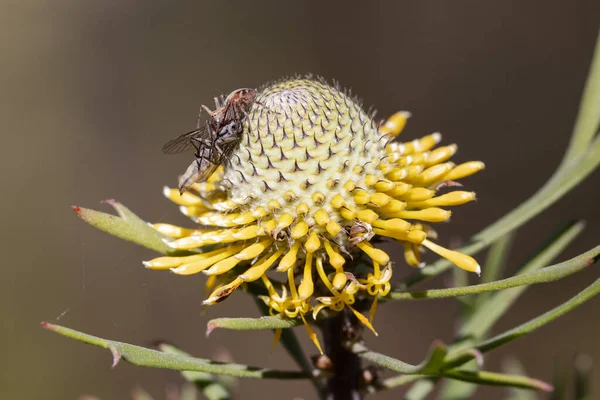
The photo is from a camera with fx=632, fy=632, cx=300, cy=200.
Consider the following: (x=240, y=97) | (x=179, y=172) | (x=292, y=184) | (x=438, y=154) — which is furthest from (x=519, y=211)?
(x=179, y=172)

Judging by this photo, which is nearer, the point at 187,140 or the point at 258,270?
the point at 258,270

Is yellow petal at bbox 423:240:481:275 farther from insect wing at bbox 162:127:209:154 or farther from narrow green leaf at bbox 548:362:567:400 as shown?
narrow green leaf at bbox 548:362:567:400

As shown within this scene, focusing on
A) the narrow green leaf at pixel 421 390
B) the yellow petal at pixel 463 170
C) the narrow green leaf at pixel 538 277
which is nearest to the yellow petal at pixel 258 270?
the narrow green leaf at pixel 538 277

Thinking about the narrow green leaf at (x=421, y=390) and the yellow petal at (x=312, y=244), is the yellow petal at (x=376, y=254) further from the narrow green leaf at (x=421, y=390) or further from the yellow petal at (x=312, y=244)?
the narrow green leaf at (x=421, y=390)

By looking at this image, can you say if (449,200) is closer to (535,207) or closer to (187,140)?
(535,207)

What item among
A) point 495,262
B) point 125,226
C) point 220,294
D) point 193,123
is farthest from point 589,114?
point 193,123

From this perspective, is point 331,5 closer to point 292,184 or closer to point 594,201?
point 594,201
